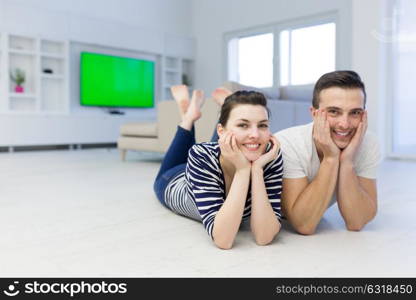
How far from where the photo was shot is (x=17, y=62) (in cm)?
611

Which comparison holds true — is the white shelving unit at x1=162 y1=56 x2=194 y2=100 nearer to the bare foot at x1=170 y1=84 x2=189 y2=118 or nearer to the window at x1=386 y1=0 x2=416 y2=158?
the window at x1=386 y1=0 x2=416 y2=158

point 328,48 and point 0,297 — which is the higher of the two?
point 328,48

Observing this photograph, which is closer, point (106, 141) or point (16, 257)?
point (16, 257)

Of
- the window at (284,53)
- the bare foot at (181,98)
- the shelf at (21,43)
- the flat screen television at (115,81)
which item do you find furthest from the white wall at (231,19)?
the bare foot at (181,98)

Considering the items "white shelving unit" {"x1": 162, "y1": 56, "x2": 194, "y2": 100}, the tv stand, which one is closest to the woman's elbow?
the tv stand

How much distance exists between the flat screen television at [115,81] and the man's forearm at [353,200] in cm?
577

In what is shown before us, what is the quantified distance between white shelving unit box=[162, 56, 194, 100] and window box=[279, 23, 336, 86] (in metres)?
1.88

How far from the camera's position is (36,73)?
242 inches

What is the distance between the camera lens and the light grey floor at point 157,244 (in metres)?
1.15

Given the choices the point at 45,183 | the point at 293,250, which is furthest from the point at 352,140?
the point at 45,183

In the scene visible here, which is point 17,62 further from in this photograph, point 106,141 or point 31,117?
point 106,141

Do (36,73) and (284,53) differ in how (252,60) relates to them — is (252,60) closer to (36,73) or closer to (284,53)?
(284,53)

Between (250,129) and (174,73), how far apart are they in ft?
22.2

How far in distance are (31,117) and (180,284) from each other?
5.46 metres
